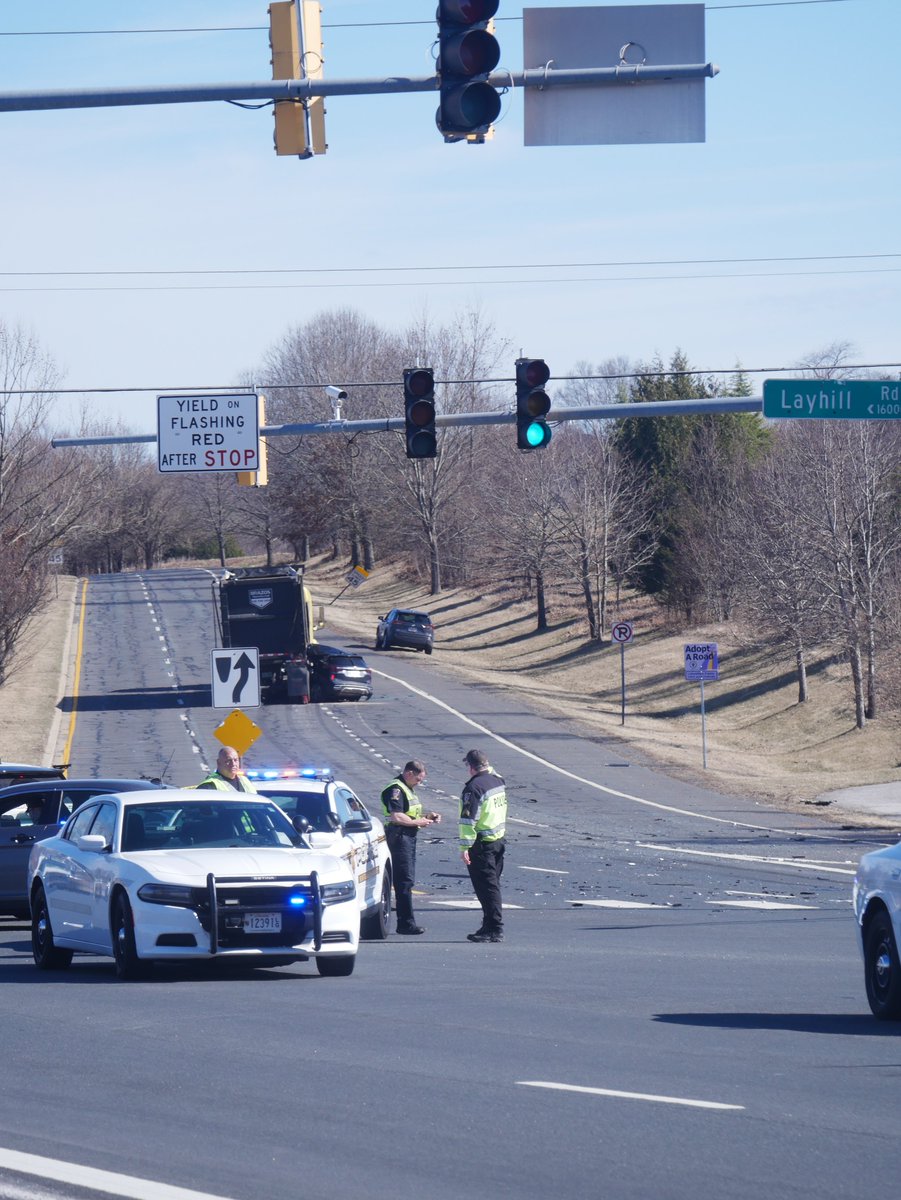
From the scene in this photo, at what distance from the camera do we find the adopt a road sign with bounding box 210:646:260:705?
986 inches

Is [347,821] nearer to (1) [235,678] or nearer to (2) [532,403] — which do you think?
(2) [532,403]

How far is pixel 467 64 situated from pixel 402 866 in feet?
32.6

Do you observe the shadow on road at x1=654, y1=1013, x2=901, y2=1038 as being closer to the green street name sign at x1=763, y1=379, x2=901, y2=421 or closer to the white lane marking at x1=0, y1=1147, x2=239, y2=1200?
the white lane marking at x1=0, y1=1147, x2=239, y2=1200

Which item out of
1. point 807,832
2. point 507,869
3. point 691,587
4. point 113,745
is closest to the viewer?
point 507,869

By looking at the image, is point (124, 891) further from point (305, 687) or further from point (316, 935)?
point (305, 687)

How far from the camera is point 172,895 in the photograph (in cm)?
1229

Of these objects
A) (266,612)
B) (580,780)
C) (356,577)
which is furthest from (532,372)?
(356,577)

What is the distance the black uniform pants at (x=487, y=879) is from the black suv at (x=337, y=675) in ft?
120

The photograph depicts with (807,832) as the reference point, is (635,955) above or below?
above

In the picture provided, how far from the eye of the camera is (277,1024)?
33.9ft

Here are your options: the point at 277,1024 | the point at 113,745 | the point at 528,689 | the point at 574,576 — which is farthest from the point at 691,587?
the point at 277,1024

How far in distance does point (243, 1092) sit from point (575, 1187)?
8.17 ft

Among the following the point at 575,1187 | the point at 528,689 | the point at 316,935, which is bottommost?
the point at 528,689

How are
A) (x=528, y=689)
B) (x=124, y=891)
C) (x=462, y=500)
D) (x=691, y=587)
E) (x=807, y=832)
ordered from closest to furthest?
(x=124, y=891) < (x=807, y=832) < (x=528, y=689) < (x=691, y=587) < (x=462, y=500)
